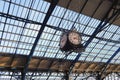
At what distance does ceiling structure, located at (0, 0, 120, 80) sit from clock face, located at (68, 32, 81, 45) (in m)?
4.20

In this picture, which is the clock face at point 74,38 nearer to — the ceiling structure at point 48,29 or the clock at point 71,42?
the clock at point 71,42

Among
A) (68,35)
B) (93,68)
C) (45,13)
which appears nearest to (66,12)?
(45,13)

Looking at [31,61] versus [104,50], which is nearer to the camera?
[31,61]

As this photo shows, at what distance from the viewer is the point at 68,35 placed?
18.4 metres

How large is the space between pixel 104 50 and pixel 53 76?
7532 mm

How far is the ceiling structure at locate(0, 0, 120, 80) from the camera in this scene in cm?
2241

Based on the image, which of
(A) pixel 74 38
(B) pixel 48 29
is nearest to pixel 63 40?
(A) pixel 74 38

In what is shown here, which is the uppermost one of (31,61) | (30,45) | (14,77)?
(30,45)

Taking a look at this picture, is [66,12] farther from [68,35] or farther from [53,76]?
[53,76]

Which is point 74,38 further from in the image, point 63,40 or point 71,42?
point 63,40

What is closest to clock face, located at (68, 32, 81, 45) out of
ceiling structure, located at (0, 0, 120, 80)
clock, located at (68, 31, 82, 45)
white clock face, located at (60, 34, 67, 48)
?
clock, located at (68, 31, 82, 45)

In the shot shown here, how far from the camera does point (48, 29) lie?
2478 centimetres

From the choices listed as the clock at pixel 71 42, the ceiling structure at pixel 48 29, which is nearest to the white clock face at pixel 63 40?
the clock at pixel 71 42

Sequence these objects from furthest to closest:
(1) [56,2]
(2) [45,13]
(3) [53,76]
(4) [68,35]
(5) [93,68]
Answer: (5) [93,68] → (3) [53,76] → (2) [45,13] → (1) [56,2] → (4) [68,35]
